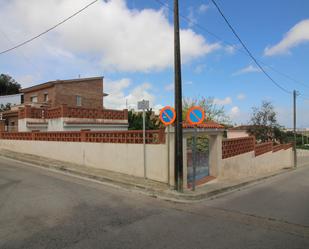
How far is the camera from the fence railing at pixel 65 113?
18938 mm

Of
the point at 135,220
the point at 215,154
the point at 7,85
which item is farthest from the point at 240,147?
the point at 7,85

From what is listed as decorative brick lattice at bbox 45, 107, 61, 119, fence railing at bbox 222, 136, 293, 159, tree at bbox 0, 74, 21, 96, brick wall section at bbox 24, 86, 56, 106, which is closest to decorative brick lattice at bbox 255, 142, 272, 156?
fence railing at bbox 222, 136, 293, 159

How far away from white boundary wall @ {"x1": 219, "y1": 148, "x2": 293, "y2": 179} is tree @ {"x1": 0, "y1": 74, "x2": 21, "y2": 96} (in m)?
52.0

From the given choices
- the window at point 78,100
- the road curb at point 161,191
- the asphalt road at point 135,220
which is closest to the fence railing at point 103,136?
the road curb at point 161,191

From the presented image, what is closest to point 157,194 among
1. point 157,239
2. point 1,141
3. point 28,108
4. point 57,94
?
point 157,239

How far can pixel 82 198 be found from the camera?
25.4 feet

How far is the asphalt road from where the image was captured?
4.88 meters

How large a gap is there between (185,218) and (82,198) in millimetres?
2927

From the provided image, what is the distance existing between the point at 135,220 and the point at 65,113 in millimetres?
14092

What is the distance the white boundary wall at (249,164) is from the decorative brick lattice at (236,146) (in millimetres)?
219

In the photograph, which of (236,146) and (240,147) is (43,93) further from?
(236,146)

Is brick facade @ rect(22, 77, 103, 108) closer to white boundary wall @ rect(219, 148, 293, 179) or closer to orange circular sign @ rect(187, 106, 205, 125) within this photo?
white boundary wall @ rect(219, 148, 293, 179)

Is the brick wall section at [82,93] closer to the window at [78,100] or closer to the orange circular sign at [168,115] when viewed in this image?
the window at [78,100]

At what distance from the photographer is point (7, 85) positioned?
5906 cm
